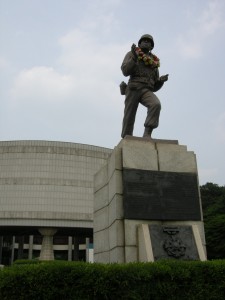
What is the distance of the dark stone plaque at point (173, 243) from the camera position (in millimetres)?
6770

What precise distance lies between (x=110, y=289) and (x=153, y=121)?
459cm

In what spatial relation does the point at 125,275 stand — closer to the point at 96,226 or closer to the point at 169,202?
the point at 169,202

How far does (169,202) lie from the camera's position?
7480 millimetres

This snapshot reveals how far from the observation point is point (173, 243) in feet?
22.5

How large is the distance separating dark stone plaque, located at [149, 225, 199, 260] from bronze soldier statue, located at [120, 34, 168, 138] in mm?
2410

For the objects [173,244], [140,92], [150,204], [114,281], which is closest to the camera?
[114,281]

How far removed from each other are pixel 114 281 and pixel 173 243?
2.34 metres

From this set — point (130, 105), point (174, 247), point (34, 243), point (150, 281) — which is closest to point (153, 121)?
point (130, 105)

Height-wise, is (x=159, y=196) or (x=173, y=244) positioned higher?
(x=159, y=196)

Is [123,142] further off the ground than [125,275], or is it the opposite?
[123,142]

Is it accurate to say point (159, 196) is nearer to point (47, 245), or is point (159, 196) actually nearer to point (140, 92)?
point (140, 92)

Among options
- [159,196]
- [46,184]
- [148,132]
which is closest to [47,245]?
[46,184]

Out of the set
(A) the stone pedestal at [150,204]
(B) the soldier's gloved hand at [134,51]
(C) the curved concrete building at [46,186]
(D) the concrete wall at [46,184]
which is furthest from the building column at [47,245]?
(B) the soldier's gloved hand at [134,51]

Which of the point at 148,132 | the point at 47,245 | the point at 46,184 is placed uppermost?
the point at 46,184
